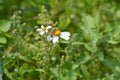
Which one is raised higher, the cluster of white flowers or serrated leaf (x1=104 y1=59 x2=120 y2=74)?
the cluster of white flowers

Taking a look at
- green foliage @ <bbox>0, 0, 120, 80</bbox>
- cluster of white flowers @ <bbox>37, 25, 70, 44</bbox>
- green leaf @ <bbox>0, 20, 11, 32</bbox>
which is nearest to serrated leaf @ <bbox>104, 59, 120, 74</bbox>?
green foliage @ <bbox>0, 0, 120, 80</bbox>

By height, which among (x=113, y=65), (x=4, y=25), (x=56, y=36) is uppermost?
(x=4, y=25)

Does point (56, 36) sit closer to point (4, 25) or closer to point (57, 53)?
point (57, 53)

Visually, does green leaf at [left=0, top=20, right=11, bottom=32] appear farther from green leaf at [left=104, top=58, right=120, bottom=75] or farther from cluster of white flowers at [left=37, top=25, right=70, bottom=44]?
green leaf at [left=104, top=58, right=120, bottom=75]

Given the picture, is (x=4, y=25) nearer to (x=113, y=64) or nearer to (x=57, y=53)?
(x=57, y=53)

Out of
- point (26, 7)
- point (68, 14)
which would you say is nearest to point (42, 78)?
point (68, 14)

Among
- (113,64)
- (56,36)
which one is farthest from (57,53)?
(113,64)

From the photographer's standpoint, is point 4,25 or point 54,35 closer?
point 54,35

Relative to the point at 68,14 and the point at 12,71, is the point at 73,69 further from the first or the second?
the point at 68,14

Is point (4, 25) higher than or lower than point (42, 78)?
higher

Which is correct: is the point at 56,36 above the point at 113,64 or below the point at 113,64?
A: above

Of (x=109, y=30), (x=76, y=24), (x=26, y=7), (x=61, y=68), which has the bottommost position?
(x=61, y=68)
